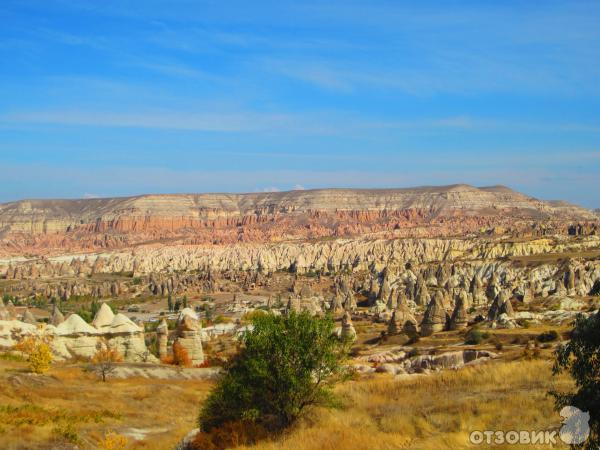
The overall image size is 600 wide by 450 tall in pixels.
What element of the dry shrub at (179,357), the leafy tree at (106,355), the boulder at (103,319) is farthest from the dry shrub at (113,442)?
the boulder at (103,319)

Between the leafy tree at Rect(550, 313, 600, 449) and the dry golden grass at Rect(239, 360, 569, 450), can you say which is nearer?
the leafy tree at Rect(550, 313, 600, 449)

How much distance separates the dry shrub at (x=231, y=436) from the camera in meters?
14.6

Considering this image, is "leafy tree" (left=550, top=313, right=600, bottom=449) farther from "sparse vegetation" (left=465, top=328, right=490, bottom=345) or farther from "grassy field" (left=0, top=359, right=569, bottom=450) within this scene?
"sparse vegetation" (left=465, top=328, right=490, bottom=345)

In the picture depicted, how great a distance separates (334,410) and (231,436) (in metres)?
2.77

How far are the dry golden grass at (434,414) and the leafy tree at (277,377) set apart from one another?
2.16 feet

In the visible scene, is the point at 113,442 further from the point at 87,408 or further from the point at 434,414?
the point at 434,414

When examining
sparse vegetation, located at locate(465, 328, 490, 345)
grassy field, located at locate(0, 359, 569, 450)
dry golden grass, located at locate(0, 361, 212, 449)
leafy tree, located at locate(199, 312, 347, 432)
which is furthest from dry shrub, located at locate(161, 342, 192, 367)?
leafy tree, located at locate(199, 312, 347, 432)

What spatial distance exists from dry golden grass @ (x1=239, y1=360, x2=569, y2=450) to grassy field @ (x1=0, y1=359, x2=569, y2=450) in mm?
22

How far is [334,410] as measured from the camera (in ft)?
52.8

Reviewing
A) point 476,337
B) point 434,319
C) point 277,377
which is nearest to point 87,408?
point 277,377

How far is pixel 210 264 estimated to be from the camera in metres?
165

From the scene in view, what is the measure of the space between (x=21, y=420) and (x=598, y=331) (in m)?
17.0

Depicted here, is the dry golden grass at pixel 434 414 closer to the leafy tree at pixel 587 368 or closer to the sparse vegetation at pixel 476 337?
the leafy tree at pixel 587 368

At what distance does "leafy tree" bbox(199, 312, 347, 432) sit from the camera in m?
15.4
